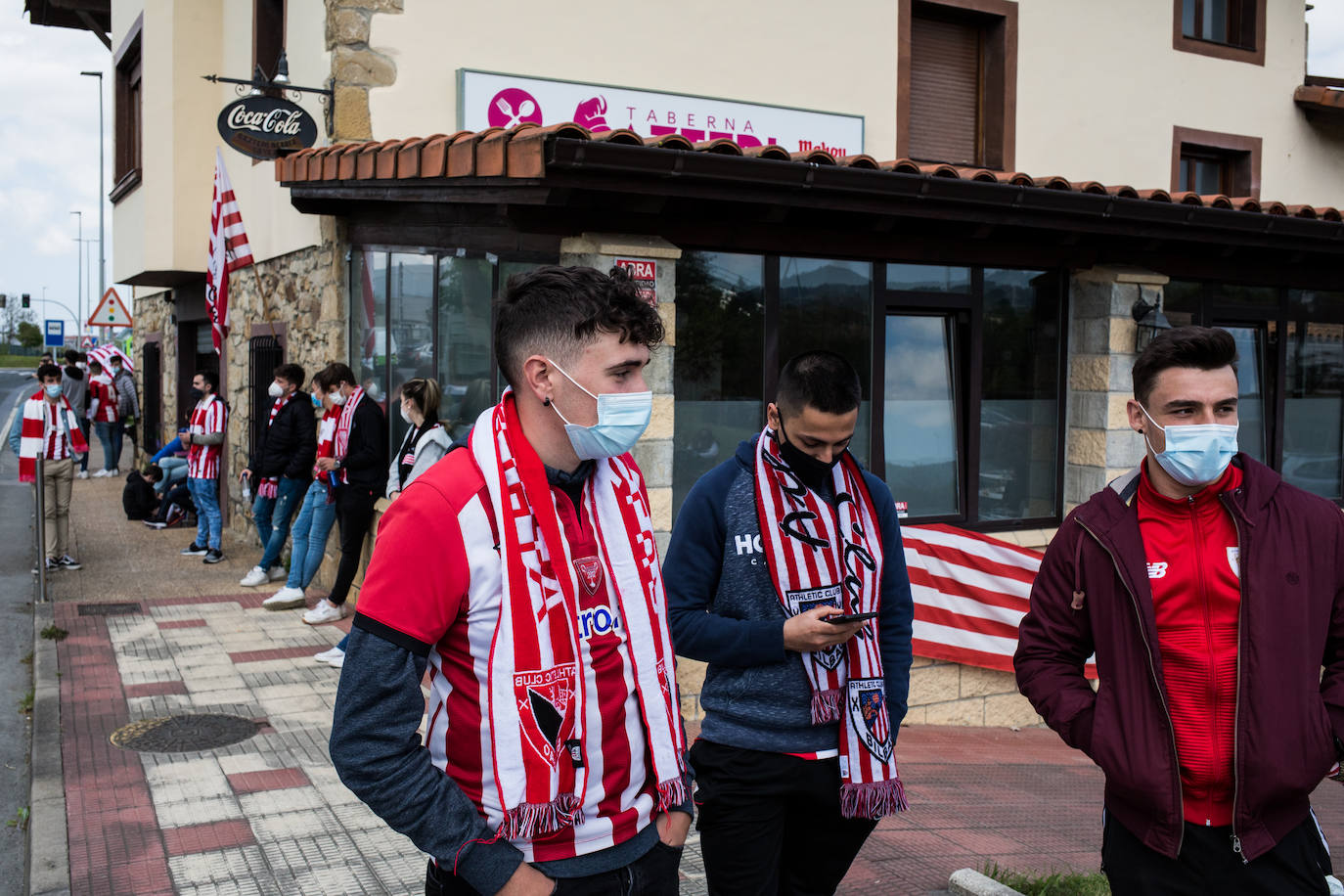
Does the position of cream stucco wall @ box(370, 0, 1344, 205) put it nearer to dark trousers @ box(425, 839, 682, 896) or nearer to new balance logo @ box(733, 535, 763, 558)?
new balance logo @ box(733, 535, 763, 558)

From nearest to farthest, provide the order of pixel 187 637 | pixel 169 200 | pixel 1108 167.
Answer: pixel 187 637 < pixel 1108 167 < pixel 169 200

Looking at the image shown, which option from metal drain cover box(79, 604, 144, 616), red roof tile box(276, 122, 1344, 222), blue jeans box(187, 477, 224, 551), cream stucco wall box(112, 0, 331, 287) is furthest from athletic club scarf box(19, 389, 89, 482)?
cream stucco wall box(112, 0, 331, 287)

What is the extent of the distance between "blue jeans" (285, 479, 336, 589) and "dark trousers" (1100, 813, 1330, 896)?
23.2 ft

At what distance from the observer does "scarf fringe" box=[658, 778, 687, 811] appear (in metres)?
2.21

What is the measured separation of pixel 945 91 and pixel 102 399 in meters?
13.5

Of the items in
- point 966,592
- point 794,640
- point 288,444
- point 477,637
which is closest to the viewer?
point 477,637

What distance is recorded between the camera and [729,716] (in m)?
3.02

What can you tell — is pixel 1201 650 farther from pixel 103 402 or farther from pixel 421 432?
pixel 103 402

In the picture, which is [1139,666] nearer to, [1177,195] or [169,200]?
[1177,195]

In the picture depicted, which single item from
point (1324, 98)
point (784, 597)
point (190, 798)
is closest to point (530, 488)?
point (784, 597)

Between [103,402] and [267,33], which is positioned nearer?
[267,33]

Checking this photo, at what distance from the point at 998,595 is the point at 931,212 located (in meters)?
2.49

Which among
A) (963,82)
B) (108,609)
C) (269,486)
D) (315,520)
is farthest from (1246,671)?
(963,82)

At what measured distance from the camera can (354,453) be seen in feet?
26.8
